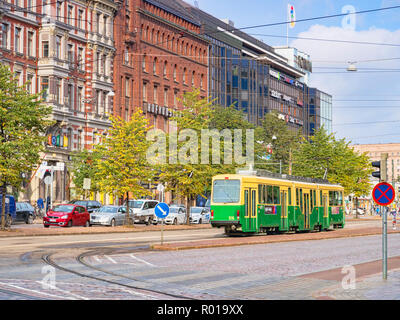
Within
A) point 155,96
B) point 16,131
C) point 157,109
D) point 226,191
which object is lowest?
point 226,191

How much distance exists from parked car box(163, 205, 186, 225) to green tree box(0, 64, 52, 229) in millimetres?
20322

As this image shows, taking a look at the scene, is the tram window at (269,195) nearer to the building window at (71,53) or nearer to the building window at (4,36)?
the building window at (4,36)

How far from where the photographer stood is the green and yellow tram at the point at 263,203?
35469mm

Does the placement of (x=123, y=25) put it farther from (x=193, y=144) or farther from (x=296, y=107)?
(x=296, y=107)

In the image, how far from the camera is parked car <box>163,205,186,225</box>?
5584cm

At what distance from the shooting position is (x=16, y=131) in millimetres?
35625

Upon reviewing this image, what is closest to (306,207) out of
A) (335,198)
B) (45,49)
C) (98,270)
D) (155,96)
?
(335,198)

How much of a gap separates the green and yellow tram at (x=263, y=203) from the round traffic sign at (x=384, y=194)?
61.6 feet

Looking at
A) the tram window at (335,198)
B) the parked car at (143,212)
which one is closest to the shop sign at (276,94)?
the parked car at (143,212)

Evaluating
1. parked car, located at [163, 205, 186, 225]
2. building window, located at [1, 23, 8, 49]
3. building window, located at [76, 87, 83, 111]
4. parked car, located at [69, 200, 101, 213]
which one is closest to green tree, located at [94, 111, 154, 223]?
parked car, located at [69, 200, 101, 213]

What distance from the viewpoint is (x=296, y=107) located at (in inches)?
5266

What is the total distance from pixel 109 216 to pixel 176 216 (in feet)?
32.1

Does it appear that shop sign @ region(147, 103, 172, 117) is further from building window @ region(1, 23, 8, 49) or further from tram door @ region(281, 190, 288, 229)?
tram door @ region(281, 190, 288, 229)

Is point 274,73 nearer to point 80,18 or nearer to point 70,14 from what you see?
point 80,18
